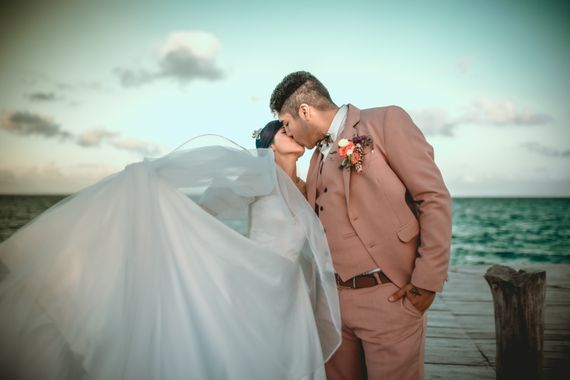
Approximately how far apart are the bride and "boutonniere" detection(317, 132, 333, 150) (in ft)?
2.02

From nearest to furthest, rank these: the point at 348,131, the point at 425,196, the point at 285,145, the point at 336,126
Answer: the point at 425,196
the point at 348,131
the point at 336,126
the point at 285,145

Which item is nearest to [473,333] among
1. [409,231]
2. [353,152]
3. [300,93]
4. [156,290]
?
[409,231]

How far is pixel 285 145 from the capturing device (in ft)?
8.57

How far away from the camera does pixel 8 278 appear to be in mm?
1570

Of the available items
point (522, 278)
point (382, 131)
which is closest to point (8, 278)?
point (382, 131)

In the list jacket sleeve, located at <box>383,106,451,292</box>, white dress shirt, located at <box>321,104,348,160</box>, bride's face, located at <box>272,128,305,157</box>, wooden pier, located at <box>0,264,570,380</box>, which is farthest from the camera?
wooden pier, located at <box>0,264,570,380</box>

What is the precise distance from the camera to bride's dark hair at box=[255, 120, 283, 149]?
106 inches

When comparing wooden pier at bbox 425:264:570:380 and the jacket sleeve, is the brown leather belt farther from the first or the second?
wooden pier at bbox 425:264:570:380

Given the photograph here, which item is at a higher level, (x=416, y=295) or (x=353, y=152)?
(x=353, y=152)

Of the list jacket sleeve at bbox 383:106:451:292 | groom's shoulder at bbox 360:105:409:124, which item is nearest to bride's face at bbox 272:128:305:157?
groom's shoulder at bbox 360:105:409:124

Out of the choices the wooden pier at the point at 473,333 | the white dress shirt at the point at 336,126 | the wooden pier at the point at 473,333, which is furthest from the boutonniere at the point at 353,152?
the wooden pier at the point at 473,333

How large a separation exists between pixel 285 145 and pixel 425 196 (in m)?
1.06

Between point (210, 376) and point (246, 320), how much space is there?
29 cm

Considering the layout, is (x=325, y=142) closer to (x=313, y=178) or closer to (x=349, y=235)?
(x=313, y=178)
